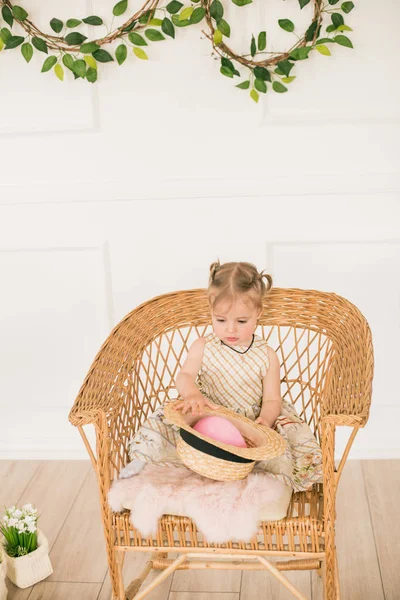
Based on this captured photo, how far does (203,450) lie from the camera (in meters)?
1.62

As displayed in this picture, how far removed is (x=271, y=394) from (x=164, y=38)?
1.18m

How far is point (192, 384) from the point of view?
79.0 inches

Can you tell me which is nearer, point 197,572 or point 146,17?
point 197,572

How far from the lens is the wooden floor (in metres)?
2.02

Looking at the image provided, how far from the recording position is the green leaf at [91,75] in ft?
7.87

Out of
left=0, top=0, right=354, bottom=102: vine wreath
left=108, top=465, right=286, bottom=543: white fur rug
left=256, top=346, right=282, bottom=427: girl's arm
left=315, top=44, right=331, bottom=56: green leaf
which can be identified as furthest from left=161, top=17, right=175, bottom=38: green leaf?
left=108, top=465, right=286, bottom=543: white fur rug

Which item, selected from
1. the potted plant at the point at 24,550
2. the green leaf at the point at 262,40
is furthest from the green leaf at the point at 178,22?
the potted plant at the point at 24,550

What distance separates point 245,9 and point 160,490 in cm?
154

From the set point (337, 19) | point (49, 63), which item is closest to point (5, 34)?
point (49, 63)

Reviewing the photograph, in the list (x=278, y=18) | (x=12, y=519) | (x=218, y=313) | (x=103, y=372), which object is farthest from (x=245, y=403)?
(x=278, y=18)

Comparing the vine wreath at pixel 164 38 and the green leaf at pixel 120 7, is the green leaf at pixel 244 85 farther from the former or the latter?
the green leaf at pixel 120 7

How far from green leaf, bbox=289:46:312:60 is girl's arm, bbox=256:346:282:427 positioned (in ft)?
3.10

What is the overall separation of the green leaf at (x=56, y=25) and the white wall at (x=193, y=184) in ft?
0.19

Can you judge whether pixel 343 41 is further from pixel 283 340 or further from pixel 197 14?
pixel 283 340
